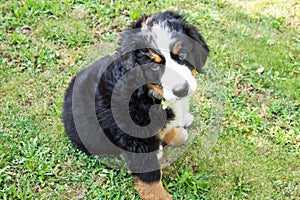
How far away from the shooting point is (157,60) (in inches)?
109

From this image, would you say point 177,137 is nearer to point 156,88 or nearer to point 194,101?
point 194,101

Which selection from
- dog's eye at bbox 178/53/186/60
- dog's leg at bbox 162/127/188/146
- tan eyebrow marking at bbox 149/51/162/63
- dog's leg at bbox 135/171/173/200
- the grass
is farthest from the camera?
dog's leg at bbox 162/127/188/146

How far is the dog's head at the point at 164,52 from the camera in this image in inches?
109

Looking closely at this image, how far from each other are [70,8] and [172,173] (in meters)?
2.74

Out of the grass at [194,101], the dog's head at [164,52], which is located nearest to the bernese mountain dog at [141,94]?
the dog's head at [164,52]

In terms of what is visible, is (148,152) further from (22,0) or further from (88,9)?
(22,0)

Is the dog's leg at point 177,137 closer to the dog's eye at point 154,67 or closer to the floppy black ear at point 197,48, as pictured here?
the floppy black ear at point 197,48

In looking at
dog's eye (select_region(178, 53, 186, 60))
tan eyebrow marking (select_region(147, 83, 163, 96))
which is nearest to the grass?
tan eyebrow marking (select_region(147, 83, 163, 96))

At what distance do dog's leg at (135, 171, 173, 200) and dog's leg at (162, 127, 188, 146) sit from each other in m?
0.49

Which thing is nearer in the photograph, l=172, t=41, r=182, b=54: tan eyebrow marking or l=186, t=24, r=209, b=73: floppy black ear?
l=172, t=41, r=182, b=54: tan eyebrow marking

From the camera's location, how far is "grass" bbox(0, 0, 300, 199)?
144 inches

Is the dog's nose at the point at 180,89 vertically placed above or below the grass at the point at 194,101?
above

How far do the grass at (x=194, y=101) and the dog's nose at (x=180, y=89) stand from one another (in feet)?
3.33

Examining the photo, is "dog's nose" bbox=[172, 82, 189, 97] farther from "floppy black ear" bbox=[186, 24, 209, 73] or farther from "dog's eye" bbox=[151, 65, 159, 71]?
"floppy black ear" bbox=[186, 24, 209, 73]
